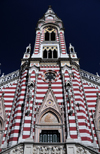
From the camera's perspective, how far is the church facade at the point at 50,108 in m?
10.3

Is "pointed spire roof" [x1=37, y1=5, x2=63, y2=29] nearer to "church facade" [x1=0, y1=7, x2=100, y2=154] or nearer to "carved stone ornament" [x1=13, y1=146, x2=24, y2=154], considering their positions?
"church facade" [x1=0, y1=7, x2=100, y2=154]

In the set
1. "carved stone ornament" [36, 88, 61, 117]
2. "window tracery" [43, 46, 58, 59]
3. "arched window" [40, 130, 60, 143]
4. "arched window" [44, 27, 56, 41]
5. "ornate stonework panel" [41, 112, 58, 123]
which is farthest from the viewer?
"arched window" [44, 27, 56, 41]

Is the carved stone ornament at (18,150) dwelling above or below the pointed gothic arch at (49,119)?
below

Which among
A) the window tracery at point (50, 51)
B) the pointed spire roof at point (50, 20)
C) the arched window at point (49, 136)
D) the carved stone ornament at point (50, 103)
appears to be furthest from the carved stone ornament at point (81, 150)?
the pointed spire roof at point (50, 20)

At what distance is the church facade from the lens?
10.3 metres

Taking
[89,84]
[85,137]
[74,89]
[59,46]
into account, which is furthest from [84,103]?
[59,46]

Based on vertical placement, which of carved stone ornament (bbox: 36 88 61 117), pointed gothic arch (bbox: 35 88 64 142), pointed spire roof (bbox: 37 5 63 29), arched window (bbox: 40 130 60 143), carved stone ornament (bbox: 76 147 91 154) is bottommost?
carved stone ornament (bbox: 76 147 91 154)

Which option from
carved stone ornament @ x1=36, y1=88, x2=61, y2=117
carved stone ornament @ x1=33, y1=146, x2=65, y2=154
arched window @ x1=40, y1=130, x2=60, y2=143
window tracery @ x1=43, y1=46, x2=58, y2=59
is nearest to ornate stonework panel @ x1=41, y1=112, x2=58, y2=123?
carved stone ornament @ x1=36, y1=88, x2=61, y2=117

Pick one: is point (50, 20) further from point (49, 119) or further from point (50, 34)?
point (49, 119)

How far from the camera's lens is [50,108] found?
45.8 ft

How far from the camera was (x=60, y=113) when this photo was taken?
44.4 feet

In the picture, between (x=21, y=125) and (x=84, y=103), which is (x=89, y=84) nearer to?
(x=84, y=103)

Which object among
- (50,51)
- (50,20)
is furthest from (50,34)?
(50,51)

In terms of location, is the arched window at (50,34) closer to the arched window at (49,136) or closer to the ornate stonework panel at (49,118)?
the ornate stonework panel at (49,118)
